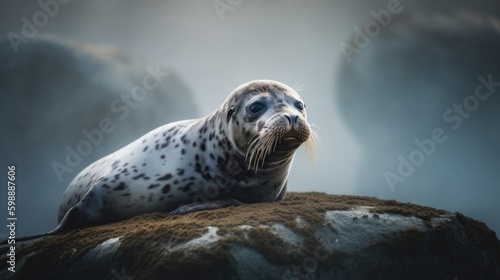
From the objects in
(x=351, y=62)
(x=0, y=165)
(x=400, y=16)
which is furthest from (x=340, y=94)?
(x=0, y=165)

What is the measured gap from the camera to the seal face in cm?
226

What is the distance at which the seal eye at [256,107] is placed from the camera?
2266 mm

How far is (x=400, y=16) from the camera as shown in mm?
5871

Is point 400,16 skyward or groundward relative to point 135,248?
skyward

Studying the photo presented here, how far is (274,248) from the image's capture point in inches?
60.6

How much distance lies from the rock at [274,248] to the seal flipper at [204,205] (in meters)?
0.14

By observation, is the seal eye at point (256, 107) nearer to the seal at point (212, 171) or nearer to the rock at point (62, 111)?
the seal at point (212, 171)

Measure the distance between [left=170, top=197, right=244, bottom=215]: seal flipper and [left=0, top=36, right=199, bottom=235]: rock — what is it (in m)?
3.69

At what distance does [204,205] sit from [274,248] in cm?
69

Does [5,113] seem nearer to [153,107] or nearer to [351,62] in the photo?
[153,107]

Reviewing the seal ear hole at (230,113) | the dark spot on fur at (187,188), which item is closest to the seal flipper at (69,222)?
the dark spot on fur at (187,188)

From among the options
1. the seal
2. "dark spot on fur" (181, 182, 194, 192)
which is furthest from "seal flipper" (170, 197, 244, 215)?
"dark spot on fur" (181, 182, 194, 192)

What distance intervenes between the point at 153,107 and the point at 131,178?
11.7 ft

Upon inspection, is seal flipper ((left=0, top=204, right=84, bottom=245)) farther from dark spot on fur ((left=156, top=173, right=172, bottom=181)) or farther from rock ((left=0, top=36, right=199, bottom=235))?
rock ((left=0, top=36, right=199, bottom=235))
